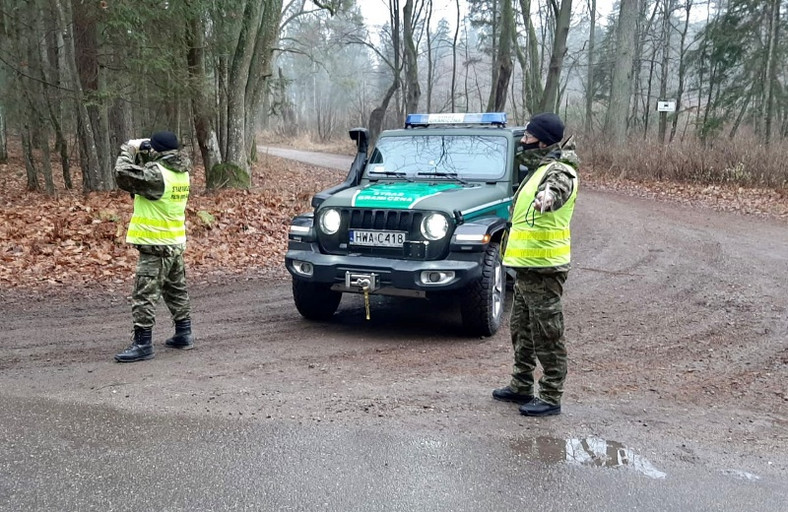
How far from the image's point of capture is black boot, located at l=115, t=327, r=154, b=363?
5.52 meters

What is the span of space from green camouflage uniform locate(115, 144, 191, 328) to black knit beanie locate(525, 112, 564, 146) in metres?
3.06

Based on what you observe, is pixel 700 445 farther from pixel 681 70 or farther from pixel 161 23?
pixel 681 70

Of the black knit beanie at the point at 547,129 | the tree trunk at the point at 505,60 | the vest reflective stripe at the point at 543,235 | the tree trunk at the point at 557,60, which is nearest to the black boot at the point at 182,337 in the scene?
the vest reflective stripe at the point at 543,235

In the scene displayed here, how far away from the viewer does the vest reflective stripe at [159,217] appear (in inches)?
221

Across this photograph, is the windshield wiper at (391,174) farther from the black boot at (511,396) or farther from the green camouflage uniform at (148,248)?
the black boot at (511,396)

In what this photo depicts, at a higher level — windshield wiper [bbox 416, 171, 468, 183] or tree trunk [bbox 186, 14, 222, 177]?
tree trunk [bbox 186, 14, 222, 177]

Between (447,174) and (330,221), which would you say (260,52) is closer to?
(447,174)

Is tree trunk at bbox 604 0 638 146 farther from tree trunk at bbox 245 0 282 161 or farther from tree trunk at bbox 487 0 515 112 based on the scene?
tree trunk at bbox 245 0 282 161

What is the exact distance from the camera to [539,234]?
4484 mm

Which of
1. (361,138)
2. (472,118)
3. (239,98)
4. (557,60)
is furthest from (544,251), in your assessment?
(557,60)

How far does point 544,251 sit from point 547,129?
2.64 ft

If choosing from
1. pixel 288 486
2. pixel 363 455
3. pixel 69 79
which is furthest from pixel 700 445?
pixel 69 79

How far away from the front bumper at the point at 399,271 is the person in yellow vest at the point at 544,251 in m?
1.38

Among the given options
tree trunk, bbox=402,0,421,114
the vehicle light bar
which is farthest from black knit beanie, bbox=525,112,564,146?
tree trunk, bbox=402,0,421,114
